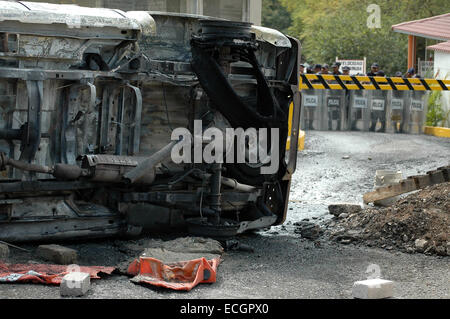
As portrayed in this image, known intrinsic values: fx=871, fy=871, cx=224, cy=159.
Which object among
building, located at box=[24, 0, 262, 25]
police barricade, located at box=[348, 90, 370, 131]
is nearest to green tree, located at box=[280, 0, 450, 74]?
police barricade, located at box=[348, 90, 370, 131]

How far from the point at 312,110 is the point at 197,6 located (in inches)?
251

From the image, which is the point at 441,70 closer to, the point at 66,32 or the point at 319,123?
the point at 319,123

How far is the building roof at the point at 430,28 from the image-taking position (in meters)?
28.3

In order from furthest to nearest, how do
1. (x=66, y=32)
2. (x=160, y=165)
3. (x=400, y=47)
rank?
(x=400, y=47)
(x=160, y=165)
(x=66, y=32)

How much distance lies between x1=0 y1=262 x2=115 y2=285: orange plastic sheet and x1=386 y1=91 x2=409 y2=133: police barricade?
15.1 m

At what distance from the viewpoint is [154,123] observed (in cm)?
852

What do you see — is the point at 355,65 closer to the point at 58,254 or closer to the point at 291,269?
the point at 291,269

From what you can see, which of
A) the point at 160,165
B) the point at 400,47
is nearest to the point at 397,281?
the point at 160,165

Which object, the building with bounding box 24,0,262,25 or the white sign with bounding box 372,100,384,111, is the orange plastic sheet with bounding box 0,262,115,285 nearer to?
the building with bounding box 24,0,262,25

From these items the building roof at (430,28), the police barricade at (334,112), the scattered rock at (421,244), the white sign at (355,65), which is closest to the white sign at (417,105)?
the police barricade at (334,112)

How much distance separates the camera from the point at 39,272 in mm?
6695

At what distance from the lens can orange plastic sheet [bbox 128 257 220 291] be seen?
665 cm

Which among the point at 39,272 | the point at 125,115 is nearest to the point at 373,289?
the point at 39,272

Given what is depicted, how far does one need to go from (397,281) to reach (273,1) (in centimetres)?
4915
